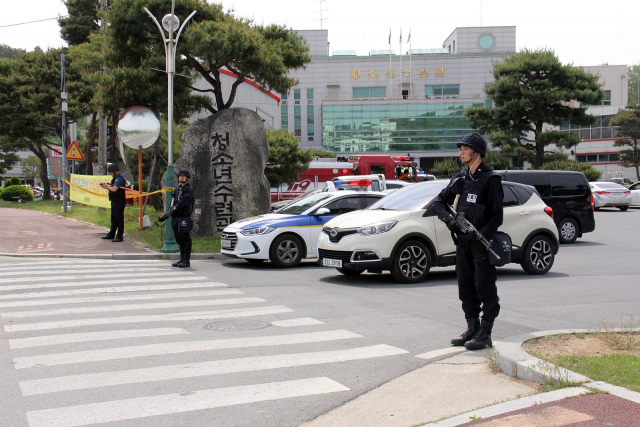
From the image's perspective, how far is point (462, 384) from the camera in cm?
473

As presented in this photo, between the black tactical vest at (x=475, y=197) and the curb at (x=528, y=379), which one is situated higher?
the black tactical vest at (x=475, y=197)

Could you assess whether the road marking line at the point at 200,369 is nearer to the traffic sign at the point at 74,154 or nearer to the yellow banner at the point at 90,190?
the yellow banner at the point at 90,190

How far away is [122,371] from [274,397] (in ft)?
4.99

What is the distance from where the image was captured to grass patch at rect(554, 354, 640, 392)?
169 inches

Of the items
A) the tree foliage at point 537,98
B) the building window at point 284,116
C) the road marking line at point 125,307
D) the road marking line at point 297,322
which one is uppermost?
the building window at point 284,116

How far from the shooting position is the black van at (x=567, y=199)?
16.5 meters

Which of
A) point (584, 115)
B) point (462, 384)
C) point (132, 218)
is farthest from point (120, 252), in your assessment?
point (584, 115)

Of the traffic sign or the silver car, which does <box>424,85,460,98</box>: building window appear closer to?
the silver car

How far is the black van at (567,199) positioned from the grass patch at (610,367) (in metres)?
12.1

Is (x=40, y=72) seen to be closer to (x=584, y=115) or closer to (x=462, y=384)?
(x=584, y=115)

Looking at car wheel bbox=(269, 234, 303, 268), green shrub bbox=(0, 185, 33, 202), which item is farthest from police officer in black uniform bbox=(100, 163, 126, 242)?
green shrub bbox=(0, 185, 33, 202)

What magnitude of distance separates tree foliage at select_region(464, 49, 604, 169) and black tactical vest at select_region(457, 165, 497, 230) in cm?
3631

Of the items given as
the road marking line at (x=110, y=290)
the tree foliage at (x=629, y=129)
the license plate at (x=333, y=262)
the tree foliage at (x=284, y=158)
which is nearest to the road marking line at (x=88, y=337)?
the road marking line at (x=110, y=290)

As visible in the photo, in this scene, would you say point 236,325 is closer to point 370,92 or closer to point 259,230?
point 259,230
